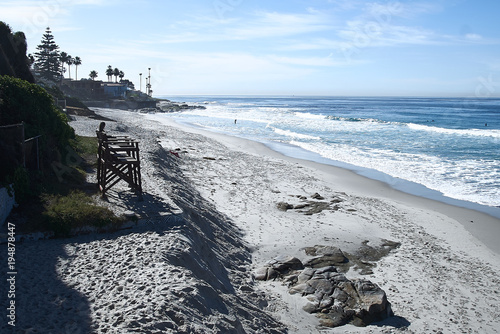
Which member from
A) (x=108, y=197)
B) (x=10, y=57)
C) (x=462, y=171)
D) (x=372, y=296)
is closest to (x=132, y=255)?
(x=108, y=197)

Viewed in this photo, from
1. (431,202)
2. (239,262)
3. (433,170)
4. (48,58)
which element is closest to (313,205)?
(431,202)

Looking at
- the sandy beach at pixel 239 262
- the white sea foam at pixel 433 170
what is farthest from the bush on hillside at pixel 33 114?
the white sea foam at pixel 433 170

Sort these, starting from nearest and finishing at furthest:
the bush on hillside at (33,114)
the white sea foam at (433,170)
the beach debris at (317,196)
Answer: the bush on hillside at (33,114) < the beach debris at (317,196) < the white sea foam at (433,170)

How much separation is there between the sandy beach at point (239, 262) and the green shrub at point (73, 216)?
1.09 feet

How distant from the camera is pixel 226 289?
27.8 feet

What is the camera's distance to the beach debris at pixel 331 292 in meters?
8.07

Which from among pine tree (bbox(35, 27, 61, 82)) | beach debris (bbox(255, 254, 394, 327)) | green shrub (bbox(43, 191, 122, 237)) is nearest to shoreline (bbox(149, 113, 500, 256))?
beach debris (bbox(255, 254, 394, 327))

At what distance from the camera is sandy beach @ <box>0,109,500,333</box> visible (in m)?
6.36

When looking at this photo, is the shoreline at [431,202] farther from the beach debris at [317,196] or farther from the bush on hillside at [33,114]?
the bush on hillside at [33,114]

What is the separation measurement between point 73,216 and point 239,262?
429 cm

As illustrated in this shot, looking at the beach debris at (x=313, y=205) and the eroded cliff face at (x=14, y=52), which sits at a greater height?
the eroded cliff face at (x=14, y=52)

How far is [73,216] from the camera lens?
9.26 m

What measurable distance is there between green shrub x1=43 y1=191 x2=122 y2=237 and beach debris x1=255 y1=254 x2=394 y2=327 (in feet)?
12.9

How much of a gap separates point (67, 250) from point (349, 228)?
898cm
